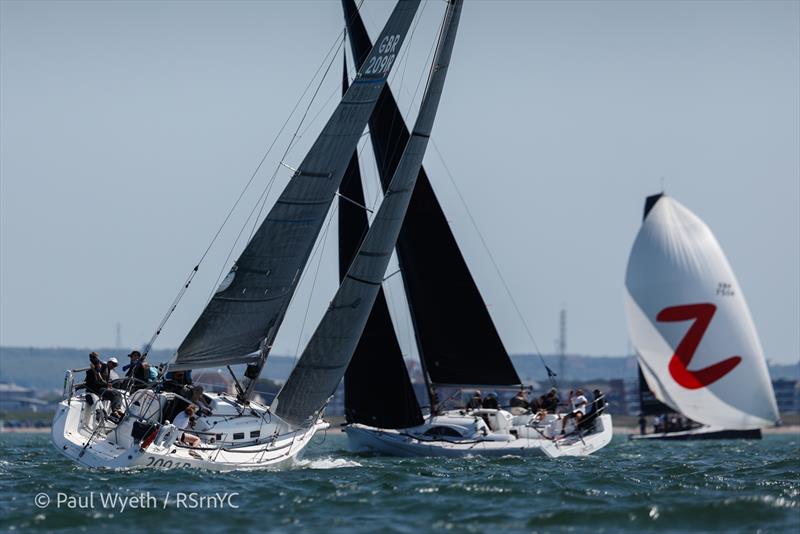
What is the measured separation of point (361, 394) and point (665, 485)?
13.2 meters

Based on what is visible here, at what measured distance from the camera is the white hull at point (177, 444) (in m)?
29.1

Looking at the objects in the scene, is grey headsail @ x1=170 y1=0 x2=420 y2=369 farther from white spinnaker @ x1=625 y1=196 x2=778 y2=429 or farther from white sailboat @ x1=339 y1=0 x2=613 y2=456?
white spinnaker @ x1=625 y1=196 x2=778 y2=429

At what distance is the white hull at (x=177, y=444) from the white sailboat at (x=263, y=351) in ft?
0.08

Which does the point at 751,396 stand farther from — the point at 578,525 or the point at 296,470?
the point at 578,525

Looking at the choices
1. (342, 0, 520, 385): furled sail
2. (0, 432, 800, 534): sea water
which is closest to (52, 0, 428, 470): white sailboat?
(0, 432, 800, 534): sea water

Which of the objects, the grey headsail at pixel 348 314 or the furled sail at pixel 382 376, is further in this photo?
the furled sail at pixel 382 376

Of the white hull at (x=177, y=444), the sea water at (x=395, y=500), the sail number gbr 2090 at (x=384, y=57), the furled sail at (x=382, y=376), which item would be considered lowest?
the sea water at (x=395, y=500)

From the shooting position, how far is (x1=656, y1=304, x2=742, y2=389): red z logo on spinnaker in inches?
1484

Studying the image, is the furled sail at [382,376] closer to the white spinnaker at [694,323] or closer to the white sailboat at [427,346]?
the white sailboat at [427,346]

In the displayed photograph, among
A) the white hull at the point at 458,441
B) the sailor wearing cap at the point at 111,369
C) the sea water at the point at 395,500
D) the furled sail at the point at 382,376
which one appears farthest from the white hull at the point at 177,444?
the furled sail at the point at 382,376

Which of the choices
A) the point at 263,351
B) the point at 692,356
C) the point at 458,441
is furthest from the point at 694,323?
the point at 263,351

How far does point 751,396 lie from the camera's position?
37.2 m

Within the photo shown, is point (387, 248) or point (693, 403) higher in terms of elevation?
point (387, 248)

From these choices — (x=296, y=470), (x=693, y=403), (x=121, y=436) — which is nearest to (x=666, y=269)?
(x=693, y=403)
